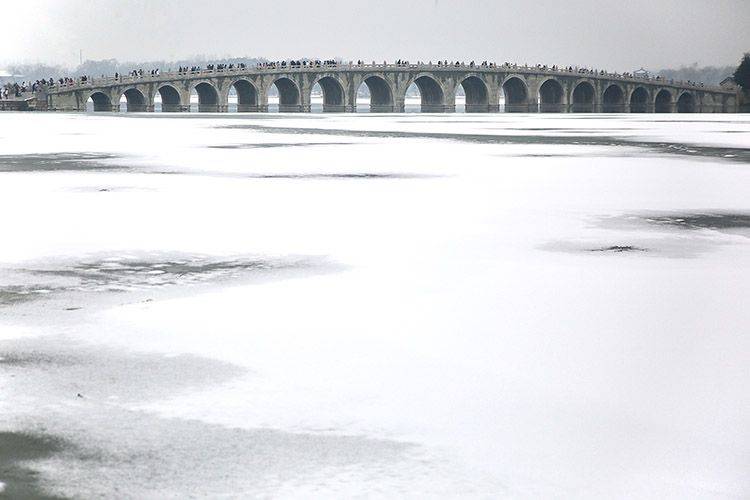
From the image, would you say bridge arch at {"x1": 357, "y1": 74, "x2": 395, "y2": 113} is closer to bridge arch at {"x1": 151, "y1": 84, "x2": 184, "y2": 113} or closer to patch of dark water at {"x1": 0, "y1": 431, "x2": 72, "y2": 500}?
bridge arch at {"x1": 151, "y1": 84, "x2": 184, "y2": 113}

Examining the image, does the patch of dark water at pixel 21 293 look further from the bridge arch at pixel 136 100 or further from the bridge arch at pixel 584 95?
the bridge arch at pixel 584 95

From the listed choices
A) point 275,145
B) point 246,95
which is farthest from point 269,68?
→ point 275,145

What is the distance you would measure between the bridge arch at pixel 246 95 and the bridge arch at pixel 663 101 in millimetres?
59226

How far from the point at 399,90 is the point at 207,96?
23.8 meters

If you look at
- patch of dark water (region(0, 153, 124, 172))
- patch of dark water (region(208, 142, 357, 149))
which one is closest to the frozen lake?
patch of dark water (region(0, 153, 124, 172))

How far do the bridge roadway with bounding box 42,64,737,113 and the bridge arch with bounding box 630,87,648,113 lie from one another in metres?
0.13

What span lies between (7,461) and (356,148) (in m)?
29.6

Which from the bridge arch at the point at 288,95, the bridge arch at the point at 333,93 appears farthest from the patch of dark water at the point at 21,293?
the bridge arch at the point at 333,93

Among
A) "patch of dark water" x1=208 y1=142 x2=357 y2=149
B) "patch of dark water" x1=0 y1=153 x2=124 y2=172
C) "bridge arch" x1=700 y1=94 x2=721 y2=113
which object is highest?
"patch of dark water" x1=0 y1=153 x2=124 y2=172

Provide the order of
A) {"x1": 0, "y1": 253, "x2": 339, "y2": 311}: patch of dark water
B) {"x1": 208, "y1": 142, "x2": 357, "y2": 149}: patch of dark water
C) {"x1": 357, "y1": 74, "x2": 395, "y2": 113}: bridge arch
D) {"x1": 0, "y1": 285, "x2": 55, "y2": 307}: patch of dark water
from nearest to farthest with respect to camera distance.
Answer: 1. {"x1": 0, "y1": 285, "x2": 55, "y2": 307}: patch of dark water
2. {"x1": 0, "y1": 253, "x2": 339, "y2": 311}: patch of dark water
3. {"x1": 208, "y1": 142, "x2": 357, "y2": 149}: patch of dark water
4. {"x1": 357, "y1": 74, "x2": 395, "y2": 113}: bridge arch

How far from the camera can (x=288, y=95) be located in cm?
11556

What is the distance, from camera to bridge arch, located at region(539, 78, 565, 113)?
446 ft

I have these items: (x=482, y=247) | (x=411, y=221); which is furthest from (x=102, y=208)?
(x=482, y=247)

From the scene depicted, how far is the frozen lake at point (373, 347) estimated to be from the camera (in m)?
5.46
